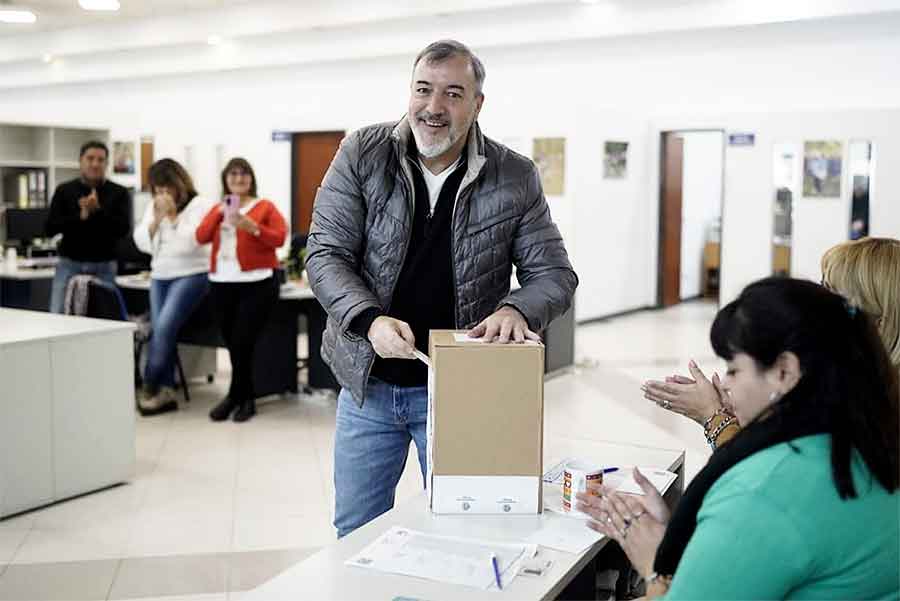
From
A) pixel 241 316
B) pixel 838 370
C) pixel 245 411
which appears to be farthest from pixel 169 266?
pixel 838 370

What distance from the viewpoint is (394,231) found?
2.46 metres

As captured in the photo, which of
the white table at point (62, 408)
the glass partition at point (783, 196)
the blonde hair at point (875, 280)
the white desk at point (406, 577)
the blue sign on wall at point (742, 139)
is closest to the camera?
the white desk at point (406, 577)

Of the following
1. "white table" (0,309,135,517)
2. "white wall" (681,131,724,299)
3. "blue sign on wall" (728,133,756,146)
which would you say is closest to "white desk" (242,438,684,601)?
"white table" (0,309,135,517)

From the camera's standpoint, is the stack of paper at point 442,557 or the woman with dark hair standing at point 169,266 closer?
the stack of paper at point 442,557

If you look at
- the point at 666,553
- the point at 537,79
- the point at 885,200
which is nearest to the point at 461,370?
the point at 666,553

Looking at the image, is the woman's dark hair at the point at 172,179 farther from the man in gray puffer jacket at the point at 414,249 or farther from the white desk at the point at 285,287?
the man in gray puffer jacket at the point at 414,249

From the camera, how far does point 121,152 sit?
13.8 m

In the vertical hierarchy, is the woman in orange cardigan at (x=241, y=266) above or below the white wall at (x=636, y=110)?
below

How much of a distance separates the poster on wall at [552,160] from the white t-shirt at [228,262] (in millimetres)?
5165

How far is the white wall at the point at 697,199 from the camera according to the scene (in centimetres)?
1357

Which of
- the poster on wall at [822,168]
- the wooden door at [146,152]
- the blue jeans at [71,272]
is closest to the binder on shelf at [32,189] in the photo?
the blue jeans at [71,272]

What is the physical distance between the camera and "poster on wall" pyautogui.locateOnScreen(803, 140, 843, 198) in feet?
32.2

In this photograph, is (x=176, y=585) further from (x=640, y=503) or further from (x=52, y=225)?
(x=52, y=225)

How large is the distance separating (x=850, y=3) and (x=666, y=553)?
804cm
